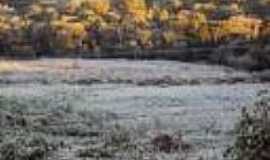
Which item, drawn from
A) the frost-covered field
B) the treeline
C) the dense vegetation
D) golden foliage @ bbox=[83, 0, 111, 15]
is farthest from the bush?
golden foliage @ bbox=[83, 0, 111, 15]

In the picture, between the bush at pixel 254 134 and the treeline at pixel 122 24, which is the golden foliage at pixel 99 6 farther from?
the bush at pixel 254 134

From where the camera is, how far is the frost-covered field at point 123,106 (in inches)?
741

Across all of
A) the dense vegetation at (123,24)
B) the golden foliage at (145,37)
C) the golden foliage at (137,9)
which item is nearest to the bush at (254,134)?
the dense vegetation at (123,24)

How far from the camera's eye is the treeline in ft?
201

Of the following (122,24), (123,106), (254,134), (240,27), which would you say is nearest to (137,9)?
(122,24)

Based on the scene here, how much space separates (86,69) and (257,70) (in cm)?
1120

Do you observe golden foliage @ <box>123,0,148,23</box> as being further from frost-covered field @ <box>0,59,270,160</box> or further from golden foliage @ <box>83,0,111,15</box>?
frost-covered field @ <box>0,59,270,160</box>

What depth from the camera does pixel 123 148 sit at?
692 inches

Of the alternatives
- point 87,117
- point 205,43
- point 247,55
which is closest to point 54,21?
point 205,43

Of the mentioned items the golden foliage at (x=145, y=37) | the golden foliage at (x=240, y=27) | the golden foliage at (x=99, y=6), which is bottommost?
the golden foliage at (x=145, y=37)

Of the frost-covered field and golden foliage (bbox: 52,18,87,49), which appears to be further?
golden foliage (bbox: 52,18,87,49)

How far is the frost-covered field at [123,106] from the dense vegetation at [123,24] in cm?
389

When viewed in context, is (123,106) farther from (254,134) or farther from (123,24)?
(123,24)

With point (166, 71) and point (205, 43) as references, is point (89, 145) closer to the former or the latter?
point (166, 71)
